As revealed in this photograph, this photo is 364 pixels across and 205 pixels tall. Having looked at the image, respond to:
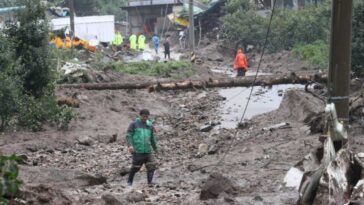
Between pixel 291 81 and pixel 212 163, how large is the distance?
346 cm

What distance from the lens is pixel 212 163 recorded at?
13031 mm

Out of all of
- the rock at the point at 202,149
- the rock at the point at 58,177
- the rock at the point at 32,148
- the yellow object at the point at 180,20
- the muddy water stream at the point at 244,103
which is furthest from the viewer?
the yellow object at the point at 180,20

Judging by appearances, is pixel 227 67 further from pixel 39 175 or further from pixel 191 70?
pixel 39 175

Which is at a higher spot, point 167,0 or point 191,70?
point 167,0

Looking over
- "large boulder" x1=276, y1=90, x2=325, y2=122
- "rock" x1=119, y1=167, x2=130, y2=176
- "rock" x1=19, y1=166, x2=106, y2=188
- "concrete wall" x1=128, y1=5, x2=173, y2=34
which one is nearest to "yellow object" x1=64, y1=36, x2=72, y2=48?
"concrete wall" x1=128, y1=5, x2=173, y2=34

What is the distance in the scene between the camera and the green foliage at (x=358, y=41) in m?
19.8

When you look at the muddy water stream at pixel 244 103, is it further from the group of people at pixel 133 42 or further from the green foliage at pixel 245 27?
the group of people at pixel 133 42

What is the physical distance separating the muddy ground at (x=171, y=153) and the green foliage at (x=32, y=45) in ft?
4.94

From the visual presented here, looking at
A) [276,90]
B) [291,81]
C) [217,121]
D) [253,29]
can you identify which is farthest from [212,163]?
→ [253,29]

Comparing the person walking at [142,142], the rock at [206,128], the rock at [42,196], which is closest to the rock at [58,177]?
the person walking at [142,142]

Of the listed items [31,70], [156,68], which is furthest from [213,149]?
[156,68]

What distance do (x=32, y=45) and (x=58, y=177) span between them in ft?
26.0

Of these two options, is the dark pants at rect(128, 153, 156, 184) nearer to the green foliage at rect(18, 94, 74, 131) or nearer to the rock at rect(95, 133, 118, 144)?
the rock at rect(95, 133, 118, 144)

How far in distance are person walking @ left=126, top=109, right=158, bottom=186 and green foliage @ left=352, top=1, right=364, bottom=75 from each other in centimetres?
988
